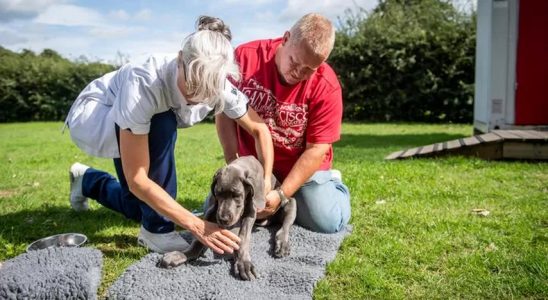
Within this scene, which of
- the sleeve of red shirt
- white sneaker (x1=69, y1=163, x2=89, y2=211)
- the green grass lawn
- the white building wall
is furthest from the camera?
the white building wall

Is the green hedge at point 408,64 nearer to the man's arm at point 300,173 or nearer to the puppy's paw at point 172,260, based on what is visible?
the man's arm at point 300,173

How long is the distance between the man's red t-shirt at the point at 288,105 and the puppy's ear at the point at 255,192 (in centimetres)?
78

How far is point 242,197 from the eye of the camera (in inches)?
129

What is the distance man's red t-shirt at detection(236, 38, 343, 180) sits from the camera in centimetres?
406

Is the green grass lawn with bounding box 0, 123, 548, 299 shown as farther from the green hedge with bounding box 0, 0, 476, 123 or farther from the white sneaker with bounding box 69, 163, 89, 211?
the green hedge with bounding box 0, 0, 476, 123

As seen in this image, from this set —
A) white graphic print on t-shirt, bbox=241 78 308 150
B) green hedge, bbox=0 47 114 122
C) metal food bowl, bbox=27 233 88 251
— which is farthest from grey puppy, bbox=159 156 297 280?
green hedge, bbox=0 47 114 122

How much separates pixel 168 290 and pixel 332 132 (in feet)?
6.19

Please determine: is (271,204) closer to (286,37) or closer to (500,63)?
(286,37)

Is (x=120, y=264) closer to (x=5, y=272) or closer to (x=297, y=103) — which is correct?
(x=5, y=272)

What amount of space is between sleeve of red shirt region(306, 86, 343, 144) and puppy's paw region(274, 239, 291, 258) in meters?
0.89

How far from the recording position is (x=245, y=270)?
3.21m

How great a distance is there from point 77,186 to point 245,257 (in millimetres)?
2300

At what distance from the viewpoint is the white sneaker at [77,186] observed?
4711 mm

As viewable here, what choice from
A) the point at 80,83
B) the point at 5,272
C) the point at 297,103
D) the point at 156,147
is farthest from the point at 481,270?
the point at 80,83
